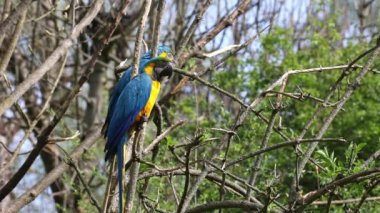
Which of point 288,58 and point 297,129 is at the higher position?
point 288,58

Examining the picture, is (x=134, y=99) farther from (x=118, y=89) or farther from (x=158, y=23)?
(x=158, y=23)

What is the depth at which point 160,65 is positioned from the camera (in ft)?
10.3

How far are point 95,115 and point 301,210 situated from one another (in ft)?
20.0

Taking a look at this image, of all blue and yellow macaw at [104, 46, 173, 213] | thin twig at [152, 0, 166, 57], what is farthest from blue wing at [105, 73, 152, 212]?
thin twig at [152, 0, 166, 57]

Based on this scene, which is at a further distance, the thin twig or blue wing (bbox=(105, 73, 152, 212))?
blue wing (bbox=(105, 73, 152, 212))

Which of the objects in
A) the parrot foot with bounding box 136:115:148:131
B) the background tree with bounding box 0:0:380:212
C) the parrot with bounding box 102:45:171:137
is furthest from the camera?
the parrot with bounding box 102:45:171:137

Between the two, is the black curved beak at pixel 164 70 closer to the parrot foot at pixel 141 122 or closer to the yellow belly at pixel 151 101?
the yellow belly at pixel 151 101

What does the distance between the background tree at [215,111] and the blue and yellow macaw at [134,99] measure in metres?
0.11

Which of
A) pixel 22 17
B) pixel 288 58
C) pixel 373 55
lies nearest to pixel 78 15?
pixel 288 58

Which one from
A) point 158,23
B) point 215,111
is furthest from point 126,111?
point 215,111

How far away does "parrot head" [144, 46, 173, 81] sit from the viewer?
3.06 m

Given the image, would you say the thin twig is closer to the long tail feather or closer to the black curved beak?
the black curved beak

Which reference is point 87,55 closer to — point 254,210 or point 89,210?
point 89,210

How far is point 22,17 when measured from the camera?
296 centimetres
